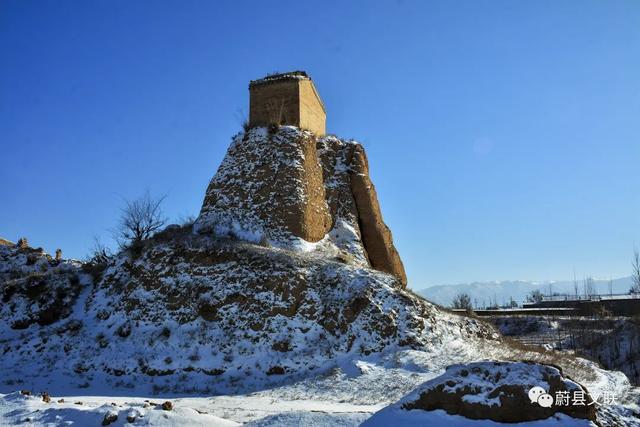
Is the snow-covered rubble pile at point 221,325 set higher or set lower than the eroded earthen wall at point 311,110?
lower

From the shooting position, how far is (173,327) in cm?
1748

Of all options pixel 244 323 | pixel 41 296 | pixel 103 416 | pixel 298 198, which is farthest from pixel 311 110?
pixel 103 416

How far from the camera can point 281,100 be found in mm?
25562

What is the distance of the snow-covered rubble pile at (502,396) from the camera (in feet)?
25.1

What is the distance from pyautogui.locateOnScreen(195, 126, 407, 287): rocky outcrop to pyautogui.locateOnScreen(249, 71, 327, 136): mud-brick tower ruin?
3.35 ft

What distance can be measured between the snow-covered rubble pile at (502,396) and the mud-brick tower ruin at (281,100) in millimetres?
18298

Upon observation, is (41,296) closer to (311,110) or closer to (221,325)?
(221,325)

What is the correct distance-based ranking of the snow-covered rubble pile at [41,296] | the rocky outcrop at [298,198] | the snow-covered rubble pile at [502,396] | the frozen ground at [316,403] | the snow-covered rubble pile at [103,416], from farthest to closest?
the rocky outcrop at [298,198] < the snow-covered rubble pile at [41,296] < the snow-covered rubble pile at [103,416] < the frozen ground at [316,403] < the snow-covered rubble pile at [502,396]

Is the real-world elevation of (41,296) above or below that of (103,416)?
above

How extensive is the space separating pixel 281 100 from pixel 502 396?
2004 cm

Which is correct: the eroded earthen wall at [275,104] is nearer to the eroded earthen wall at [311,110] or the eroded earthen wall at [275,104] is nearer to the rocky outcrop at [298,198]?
the eroded earthen wall at [311,110]

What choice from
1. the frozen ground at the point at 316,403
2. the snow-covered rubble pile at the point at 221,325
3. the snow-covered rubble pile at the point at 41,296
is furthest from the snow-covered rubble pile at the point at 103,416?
the snow-covered rubble pile at the point at 41,296

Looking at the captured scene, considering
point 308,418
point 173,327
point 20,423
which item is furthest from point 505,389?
point 173,327

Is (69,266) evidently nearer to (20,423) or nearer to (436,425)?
(20,423)
